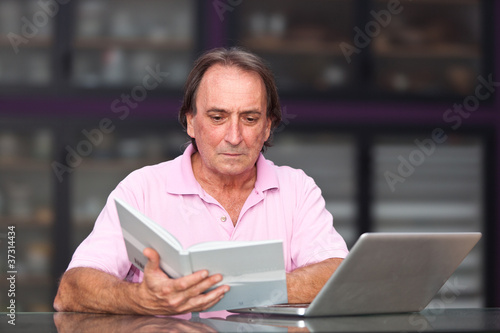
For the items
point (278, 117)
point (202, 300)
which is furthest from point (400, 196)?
point (202, 300)

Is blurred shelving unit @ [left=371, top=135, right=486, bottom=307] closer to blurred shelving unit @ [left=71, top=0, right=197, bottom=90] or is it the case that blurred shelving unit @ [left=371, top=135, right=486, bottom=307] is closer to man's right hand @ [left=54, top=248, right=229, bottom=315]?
blurred shelving unit @ [left=71, top=0, right=197, bottom=90]

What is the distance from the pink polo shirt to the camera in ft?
6.13

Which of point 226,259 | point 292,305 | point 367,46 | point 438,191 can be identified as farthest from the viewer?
point 438,191

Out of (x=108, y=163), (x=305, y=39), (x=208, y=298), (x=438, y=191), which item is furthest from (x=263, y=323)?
(x=438, y=191)

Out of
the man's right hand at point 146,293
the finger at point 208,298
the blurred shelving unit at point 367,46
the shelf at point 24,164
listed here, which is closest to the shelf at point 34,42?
the shelf at point 24,164

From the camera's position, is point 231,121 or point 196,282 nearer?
point 196,282

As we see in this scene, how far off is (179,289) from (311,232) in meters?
0.65

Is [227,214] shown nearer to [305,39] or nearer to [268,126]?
[268,126]

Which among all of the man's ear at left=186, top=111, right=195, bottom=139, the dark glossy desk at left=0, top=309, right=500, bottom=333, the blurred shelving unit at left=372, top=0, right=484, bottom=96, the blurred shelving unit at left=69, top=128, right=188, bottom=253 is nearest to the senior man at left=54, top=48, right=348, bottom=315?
the man's ear at left=186, top=111, right=195, bottom=139

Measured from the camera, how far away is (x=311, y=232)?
6.24 ft

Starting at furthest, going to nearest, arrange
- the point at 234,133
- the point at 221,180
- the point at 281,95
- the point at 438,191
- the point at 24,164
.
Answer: the point at 438,191, the point at 281,95, the point at 24,164, the point at 221,180, the point at 234,133

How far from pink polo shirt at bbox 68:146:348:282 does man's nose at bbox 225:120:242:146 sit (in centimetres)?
17

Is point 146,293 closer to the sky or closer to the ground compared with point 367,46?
closer to the ground

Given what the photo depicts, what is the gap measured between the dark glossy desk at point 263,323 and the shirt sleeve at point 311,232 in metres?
0.39
